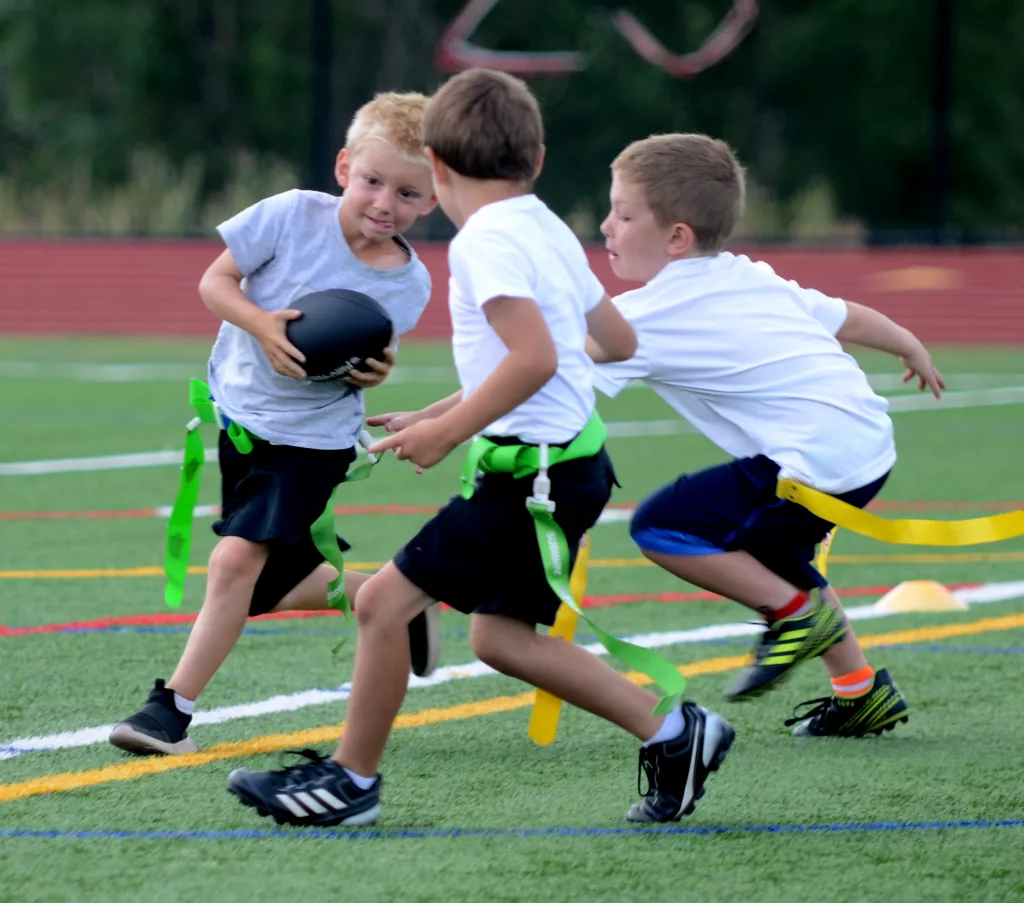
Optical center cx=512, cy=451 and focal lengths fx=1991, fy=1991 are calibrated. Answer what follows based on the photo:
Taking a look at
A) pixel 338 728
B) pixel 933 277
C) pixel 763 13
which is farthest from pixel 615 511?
pixel 763 13

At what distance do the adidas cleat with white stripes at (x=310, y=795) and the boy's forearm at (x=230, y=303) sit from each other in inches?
50.8

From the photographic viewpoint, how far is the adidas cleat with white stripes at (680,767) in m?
4.34

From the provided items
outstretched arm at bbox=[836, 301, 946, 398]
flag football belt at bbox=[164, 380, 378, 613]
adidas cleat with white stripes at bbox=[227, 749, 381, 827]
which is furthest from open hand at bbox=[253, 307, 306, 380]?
outstretched arm at bbox=[836, 301, 946, 398]

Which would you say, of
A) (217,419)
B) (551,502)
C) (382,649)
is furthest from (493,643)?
(217,419)

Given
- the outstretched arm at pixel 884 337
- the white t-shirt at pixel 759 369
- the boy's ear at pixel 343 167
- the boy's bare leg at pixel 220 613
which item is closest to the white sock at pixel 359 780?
the boy's bare leg at pixel 220 613

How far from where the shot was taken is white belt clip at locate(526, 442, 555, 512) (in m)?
4.19

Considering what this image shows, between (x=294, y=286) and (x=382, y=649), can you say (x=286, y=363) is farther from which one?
(x=382, y=649)

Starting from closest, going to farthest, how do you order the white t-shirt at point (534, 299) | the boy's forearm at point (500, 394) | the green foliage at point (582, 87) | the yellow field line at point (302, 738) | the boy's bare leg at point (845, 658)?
the boy's forearm at point (500, 394)
the white t-shirt at point (534, 299)
the yellow field line at point (302, 738)
the boy's bare leg at point (845, 658)
the green foliage at point (582, 87)

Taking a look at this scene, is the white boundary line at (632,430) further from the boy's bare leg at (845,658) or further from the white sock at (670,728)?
the white sock at (670,728)

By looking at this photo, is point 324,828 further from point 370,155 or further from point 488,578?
point 370,155

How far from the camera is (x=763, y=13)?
161ft

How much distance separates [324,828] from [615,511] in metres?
5.84

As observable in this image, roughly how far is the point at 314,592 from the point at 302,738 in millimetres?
655

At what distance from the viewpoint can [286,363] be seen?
5.08m
